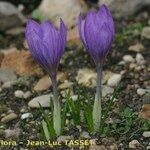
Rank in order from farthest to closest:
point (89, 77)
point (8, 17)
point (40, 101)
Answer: point (8, 17) → point (89, 77) → point (40, 101)

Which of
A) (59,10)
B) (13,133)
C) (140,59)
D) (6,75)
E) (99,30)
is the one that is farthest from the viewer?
(59,10)

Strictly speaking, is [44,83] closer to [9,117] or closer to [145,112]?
[9,117]

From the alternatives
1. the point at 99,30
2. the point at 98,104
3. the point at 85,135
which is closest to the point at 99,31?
the point at 99,30

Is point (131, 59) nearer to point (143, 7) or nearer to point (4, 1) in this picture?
point (143, 7)

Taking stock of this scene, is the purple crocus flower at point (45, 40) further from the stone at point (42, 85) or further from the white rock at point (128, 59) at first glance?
the white rock at point (128, 59)

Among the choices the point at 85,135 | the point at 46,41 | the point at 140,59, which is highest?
the point at 46,41

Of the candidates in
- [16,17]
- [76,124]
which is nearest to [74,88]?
[76,124]

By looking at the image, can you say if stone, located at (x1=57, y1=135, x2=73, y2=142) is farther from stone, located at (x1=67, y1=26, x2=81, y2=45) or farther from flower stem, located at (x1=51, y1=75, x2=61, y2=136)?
stone, located at (x1=67, y1=26, x2=81, y2=45)
